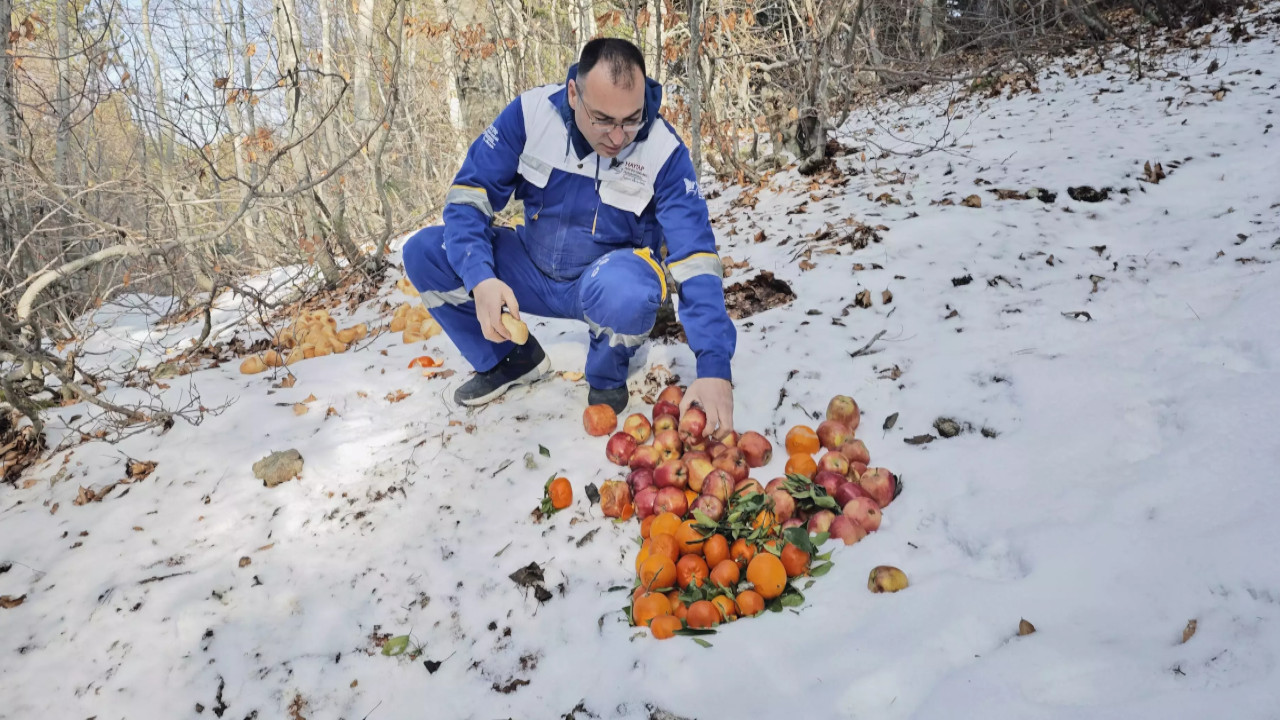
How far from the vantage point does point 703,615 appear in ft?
5.53

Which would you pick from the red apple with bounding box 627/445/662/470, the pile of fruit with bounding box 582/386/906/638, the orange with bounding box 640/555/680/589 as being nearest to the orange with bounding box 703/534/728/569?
the pile of fruit with bounding box 582/386/906/638

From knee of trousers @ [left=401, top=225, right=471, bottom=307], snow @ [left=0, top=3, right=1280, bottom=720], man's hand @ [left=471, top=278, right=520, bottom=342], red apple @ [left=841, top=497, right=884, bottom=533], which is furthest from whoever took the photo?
knee of trousers @ [left=401, top=225, right=471, bottom=307]

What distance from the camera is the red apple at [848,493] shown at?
1.94 m

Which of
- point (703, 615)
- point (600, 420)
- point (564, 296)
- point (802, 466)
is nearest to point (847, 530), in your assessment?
point (802, 466)

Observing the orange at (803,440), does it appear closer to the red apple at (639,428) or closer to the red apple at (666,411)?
the red apple at (666,411)

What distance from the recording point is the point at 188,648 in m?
1.96

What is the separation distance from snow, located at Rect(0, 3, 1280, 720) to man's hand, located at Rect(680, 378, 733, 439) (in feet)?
1.05

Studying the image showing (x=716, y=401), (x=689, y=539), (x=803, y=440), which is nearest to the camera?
(x=689, y=539)

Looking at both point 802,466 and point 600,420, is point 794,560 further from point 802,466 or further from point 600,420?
point 600,420

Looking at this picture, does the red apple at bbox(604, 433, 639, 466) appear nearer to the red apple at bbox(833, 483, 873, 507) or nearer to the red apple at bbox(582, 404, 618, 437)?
the red apple at bbox(582, 404, 618, 437)

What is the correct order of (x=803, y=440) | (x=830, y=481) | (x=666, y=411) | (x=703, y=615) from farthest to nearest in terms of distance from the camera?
(x=666, y=411) → (x=803, y=440) → (x=830, y=481) → (x=703, y=615)

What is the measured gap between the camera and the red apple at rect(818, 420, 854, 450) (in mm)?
2268

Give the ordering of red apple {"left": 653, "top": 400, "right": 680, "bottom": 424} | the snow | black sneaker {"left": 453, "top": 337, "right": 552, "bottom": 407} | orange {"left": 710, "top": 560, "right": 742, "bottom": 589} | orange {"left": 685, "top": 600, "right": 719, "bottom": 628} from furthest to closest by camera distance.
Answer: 1. black sneaker {"left": 453, "top": 337, "right": 552, "bottom": 407}
2. red apple {"left": 653, "top": 400, "right": 680, "bottom": 424}
3. orange {"left": 710, "top": 560, "right": 742, "bottom": 589}
4. orange {"left": 685, "top": 600, "right": 719, "bottom": 628}
5. the snow

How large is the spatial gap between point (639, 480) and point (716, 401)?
0.41m
